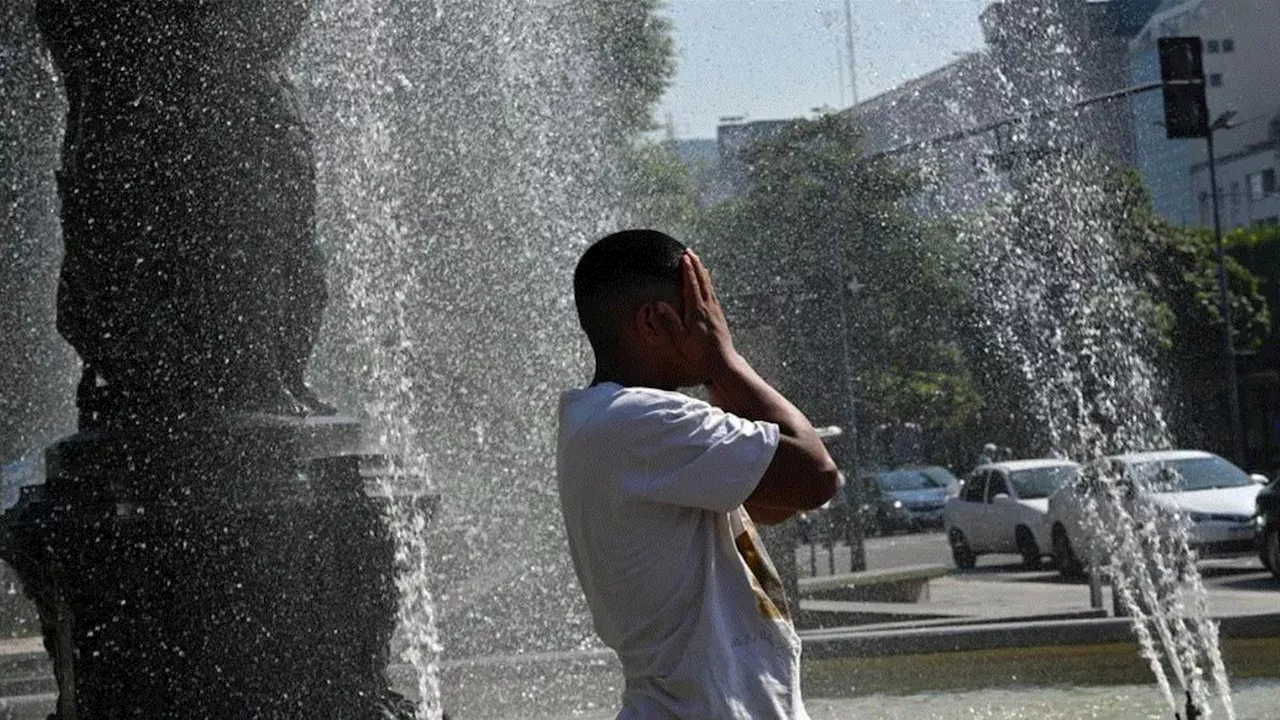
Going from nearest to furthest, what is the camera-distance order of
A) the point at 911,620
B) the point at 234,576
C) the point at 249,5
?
1. the point at 234,576
2. the point at 249,5
3. the point at 911,620

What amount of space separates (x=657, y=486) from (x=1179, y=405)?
157ft

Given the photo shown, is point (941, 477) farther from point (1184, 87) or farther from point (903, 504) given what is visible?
point (1184, 87)

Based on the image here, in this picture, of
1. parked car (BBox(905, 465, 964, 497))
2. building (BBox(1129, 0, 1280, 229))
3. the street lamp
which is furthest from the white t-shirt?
building (BBox(1129, 0, 1280, 229))

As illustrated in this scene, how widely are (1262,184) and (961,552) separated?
2039 inches

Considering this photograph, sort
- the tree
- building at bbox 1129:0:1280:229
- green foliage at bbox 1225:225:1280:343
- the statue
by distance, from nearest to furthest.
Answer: the statue < the tree < green foliage at bbox 1225:225:1280:343 < building at bbox 1129:0:1280:229

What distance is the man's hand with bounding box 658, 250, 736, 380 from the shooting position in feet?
9.77

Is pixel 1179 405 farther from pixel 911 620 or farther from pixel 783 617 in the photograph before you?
pixel 783 617

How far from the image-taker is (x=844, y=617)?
41.7ft

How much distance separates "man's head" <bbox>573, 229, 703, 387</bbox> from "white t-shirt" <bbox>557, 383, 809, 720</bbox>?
74 millimetres

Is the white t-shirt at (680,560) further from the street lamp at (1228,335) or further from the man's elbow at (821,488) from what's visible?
the street lamp at (1228,335)

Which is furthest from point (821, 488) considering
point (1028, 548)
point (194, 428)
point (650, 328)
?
point (1028, 548)

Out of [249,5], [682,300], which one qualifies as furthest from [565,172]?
[682,300]

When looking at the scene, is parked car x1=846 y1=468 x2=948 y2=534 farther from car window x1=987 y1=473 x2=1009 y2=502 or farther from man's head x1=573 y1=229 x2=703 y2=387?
man's head x1=573 y1=229 x2=703 y2=387

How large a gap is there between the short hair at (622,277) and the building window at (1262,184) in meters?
73.8
